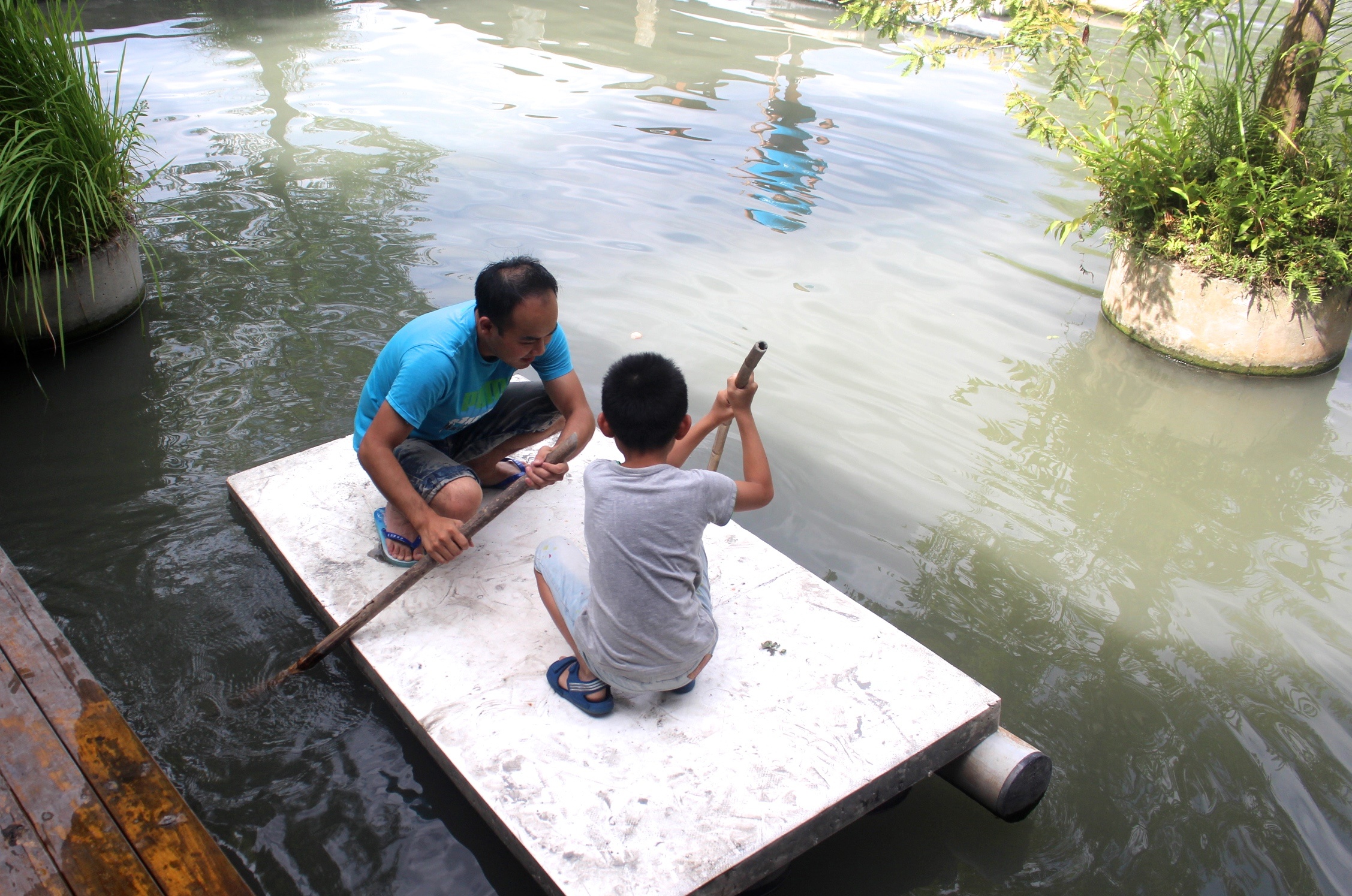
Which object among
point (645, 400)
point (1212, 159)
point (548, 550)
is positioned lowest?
point (548, 550)

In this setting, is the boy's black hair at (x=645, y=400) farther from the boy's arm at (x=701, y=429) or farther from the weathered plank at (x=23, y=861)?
the weathered plank at (x=23, y=861)

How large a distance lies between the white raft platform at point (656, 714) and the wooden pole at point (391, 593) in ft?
0.23

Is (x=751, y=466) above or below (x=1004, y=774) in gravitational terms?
above

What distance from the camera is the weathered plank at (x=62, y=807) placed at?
72.6 inches

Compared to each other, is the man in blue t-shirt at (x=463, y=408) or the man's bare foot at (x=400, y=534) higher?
the man in blue t-shirt at (x=463, y=408)

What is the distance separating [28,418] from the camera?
371 cm

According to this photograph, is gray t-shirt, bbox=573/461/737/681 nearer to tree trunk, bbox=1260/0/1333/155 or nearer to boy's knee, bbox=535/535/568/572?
boy's knee, bbox=535/535/568/572

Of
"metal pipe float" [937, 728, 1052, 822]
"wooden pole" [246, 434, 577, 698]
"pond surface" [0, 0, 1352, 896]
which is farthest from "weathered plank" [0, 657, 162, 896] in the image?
"metal pipe float" [937, 728, 1052, 822]

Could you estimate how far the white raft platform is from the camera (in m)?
2.09

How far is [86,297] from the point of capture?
4164 mm

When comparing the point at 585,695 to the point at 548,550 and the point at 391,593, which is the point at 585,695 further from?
the point at 391,593

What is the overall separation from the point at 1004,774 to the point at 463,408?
6.12ft

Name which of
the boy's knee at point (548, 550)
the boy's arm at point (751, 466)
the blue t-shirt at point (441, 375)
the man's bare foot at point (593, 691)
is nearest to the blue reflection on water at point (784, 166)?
the blue t-shirt at point (441, 375)

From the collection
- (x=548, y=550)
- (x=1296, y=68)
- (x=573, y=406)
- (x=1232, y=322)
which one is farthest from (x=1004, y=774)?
(x=1296, y=68)
